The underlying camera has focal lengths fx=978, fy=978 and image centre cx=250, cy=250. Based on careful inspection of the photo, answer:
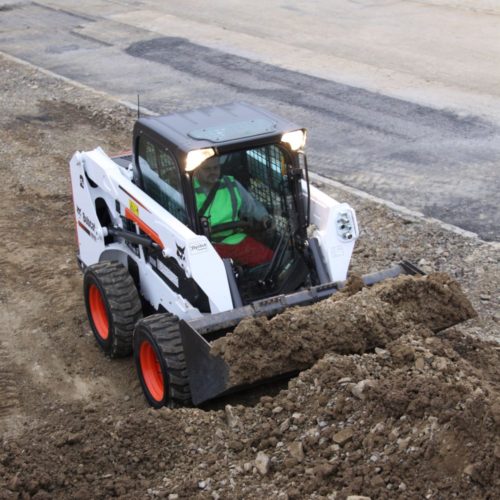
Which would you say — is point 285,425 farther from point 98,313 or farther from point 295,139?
point 98,313

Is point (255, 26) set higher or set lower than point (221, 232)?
lower

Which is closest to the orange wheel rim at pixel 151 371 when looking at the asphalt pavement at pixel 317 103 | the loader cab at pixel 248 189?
the loader cab at pixel 248 189

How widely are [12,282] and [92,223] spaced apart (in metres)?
1.77

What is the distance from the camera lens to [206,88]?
1856cm

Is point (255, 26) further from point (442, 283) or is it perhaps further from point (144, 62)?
point (442, 283)

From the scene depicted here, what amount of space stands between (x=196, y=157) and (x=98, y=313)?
93.3 inches

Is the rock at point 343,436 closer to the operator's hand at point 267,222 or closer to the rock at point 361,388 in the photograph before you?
the rock at point 361,388

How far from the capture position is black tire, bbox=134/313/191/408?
820 centimetres

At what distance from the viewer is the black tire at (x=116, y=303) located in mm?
9312

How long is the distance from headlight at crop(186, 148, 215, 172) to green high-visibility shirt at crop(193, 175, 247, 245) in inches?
11.2

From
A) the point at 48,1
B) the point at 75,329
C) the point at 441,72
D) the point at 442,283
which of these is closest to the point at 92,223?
the point at 75,329

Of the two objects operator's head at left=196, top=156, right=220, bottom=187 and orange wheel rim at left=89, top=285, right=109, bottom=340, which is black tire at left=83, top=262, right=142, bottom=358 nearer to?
orange wheel rim at left=89, top=285, right=109, bottom=340

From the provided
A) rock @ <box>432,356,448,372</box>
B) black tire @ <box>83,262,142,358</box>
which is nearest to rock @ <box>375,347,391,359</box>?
rock @ <box>432,356,448,372</box>

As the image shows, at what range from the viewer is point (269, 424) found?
746cm
